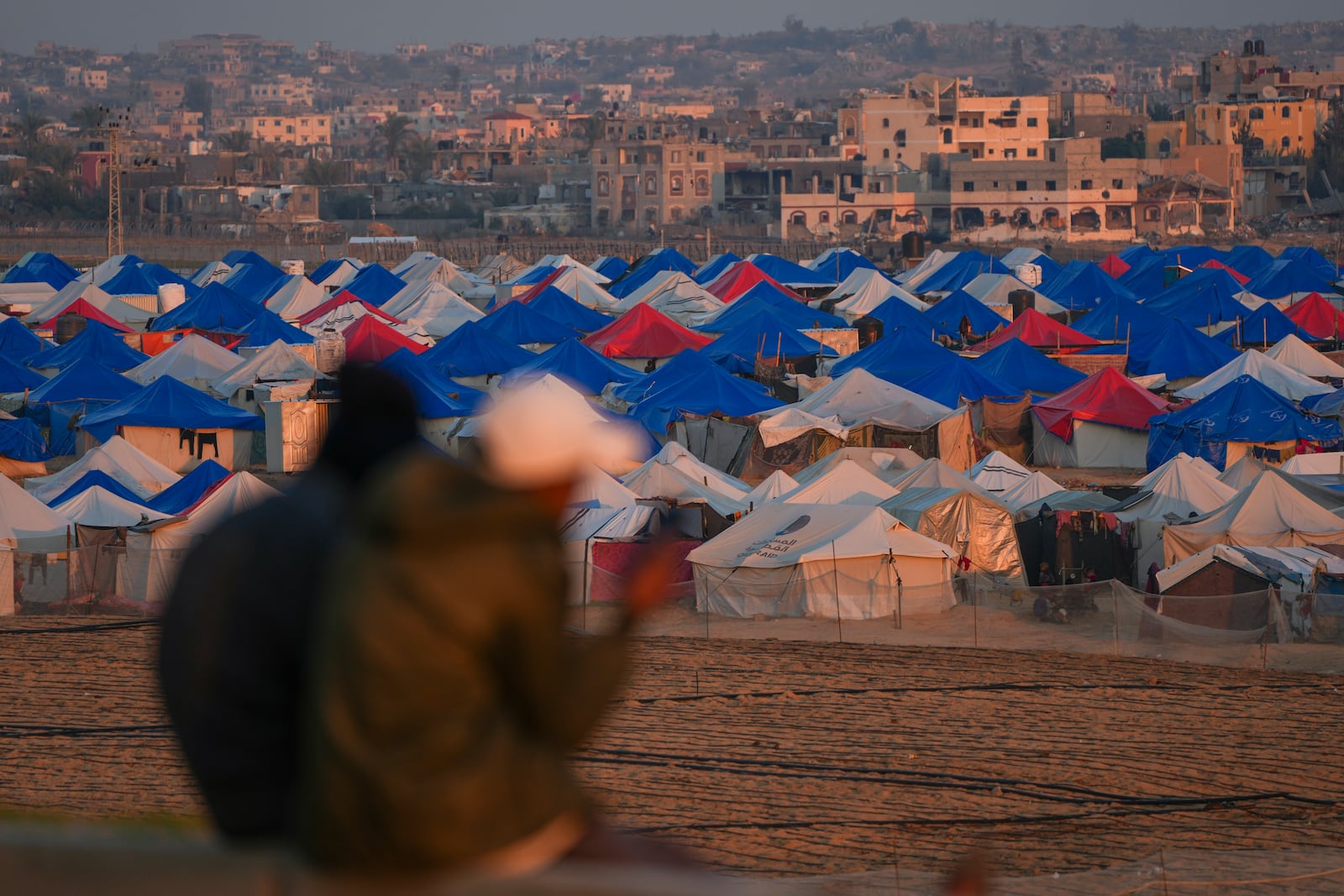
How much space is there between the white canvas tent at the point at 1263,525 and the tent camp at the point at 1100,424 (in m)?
7.83

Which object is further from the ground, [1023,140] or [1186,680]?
[1023,140]

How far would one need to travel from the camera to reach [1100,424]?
74.8ft

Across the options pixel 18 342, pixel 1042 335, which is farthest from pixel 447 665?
pixel 18 342

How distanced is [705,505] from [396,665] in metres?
14.1

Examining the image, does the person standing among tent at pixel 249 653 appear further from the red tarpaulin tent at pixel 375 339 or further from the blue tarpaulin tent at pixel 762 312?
the blue tarpaulin tent at pixel 762 312

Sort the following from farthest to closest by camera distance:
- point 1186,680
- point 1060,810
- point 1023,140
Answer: point 1023,140 < point 1186,680 < point 1060,810

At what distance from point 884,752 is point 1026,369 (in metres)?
16.6

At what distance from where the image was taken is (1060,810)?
8883 mm

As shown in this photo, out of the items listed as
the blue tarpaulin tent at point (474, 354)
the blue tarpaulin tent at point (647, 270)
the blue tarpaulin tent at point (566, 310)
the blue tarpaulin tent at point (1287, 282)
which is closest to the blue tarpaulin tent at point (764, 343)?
the blue tarpaulin tent at point (474, 354)

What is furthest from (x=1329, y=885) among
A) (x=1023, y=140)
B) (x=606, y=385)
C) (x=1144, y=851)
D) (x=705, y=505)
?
(x=1023, y=140)

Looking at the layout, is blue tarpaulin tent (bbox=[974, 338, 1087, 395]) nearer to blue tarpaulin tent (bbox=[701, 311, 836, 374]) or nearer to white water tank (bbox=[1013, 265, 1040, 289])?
blue tarpaulin tent (bbox=[701, 311, 836, 374])

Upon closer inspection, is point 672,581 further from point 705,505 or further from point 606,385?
point 606,385

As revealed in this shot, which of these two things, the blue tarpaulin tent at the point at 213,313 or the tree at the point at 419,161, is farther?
the tree at the point at 419,161

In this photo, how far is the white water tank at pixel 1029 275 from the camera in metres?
43.0
